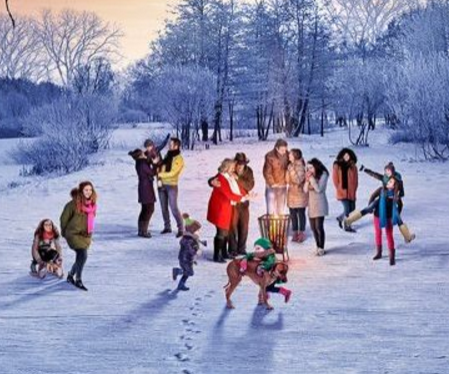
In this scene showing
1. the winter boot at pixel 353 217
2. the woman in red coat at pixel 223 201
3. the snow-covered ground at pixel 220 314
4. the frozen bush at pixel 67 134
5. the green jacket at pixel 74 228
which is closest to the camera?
the snow-covered ground at pixel 220 314

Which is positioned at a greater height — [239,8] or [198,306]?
[239,8]

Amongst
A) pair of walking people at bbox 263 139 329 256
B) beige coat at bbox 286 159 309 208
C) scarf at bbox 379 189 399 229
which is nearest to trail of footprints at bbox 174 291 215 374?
scarf at bbox 379 189 399 229

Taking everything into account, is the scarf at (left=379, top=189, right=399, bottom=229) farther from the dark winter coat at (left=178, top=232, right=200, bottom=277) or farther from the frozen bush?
the frozen bush

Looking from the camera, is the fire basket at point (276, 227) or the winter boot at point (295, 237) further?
the winter boot at point (295, 237)

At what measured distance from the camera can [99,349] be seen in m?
6.59

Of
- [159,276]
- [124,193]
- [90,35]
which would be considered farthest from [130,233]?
[90,35]

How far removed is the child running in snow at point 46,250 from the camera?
9.57 meters

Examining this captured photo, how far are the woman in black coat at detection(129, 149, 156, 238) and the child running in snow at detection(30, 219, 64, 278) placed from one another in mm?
3227

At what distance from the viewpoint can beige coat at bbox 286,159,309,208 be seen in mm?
11969

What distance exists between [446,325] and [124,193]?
13.7 metres

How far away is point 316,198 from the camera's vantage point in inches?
443

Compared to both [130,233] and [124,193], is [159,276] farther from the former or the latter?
[124,193]

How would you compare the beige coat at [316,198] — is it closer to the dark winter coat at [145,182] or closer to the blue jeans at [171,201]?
the blue jeans at [171,201]

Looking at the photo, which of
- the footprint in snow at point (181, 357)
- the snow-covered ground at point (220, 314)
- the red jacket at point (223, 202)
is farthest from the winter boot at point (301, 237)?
the footprint in snow at point (181, 357)
